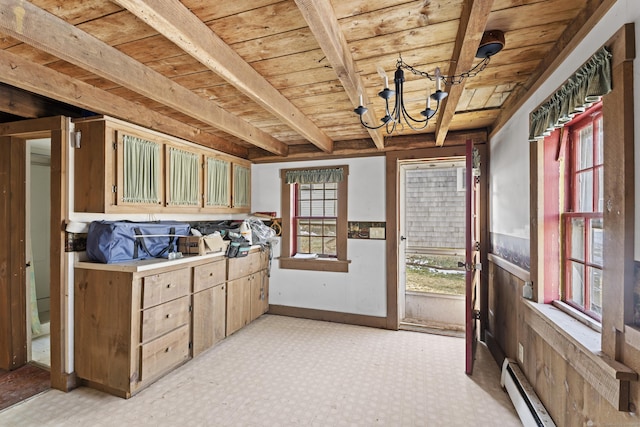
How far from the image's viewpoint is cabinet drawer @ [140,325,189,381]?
2477 mm

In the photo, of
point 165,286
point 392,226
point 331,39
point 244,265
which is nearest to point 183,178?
point 165,286

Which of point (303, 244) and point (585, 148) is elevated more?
point (585, 148)

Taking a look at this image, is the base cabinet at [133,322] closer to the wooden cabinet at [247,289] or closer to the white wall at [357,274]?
the wooden cabinet at [247,289]

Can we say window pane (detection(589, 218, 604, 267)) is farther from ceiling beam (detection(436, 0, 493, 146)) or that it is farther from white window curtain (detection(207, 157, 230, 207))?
white window curtain (detection(207, 157, 230, 207))

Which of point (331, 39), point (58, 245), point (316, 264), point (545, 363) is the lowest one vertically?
point (545, 363)

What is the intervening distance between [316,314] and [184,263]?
2.04m

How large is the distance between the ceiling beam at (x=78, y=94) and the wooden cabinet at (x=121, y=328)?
1.32m

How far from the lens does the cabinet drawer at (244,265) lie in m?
3.61

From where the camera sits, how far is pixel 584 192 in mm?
1806

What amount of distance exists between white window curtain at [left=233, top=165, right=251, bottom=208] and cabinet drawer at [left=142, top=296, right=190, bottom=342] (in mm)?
1651

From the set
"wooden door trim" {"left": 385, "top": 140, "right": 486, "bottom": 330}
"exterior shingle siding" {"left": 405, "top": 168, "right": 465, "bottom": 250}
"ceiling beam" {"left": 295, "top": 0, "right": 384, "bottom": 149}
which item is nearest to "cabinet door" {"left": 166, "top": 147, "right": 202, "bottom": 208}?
"ceiling beam" {"left": 295, "top": 0, "right": 384, "bottom": 149}

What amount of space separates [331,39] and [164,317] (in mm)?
2585

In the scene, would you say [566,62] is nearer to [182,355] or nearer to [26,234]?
[182,355]

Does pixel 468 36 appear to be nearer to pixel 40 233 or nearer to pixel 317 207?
pixel 317 207
